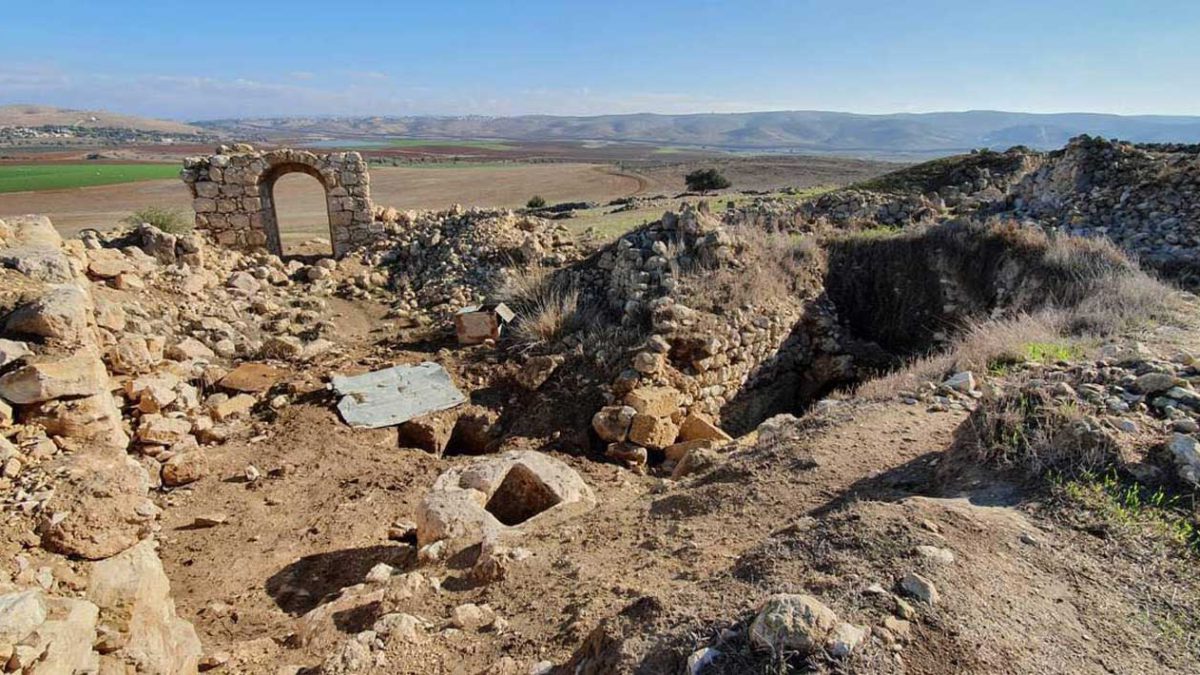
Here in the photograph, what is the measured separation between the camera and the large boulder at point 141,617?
3.33m

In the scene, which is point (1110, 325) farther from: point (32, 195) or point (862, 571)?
point (32, 195)

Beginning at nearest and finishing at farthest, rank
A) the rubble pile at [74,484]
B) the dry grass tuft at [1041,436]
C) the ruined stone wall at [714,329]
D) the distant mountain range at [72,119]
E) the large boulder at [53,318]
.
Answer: the rubble pile at [74,484] < the dry grass tuft at [1041,436] < the large boulder at [53,318] < the ruined stone wall at [714,329] < the distant mountain range at [72,119]

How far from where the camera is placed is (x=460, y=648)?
317 cm

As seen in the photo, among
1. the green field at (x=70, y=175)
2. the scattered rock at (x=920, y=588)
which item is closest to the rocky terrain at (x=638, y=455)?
the scattered rock at (x=920, y=588)

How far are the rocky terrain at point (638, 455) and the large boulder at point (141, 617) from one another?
3 centimetres

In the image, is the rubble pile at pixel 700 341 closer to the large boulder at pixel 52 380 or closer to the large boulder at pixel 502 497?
the large boulder at pixel 502 497

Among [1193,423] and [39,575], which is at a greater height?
[1193,423]

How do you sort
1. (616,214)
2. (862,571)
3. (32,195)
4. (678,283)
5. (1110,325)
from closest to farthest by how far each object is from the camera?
(862,571) < (1110,325) < (678,283) < (616,214) < (32,195)

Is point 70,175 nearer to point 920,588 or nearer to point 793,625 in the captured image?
point 793,625

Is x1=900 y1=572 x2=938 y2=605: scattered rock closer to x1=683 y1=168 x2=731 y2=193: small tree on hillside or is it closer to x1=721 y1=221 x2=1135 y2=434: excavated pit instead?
x1=721 y1=221 x2=1135 y2=434: excavated pit

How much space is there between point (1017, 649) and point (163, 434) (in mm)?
7041

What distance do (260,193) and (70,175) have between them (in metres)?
43.2


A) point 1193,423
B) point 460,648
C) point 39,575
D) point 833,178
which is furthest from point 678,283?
point 833,178

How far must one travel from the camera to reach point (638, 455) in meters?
6.75
